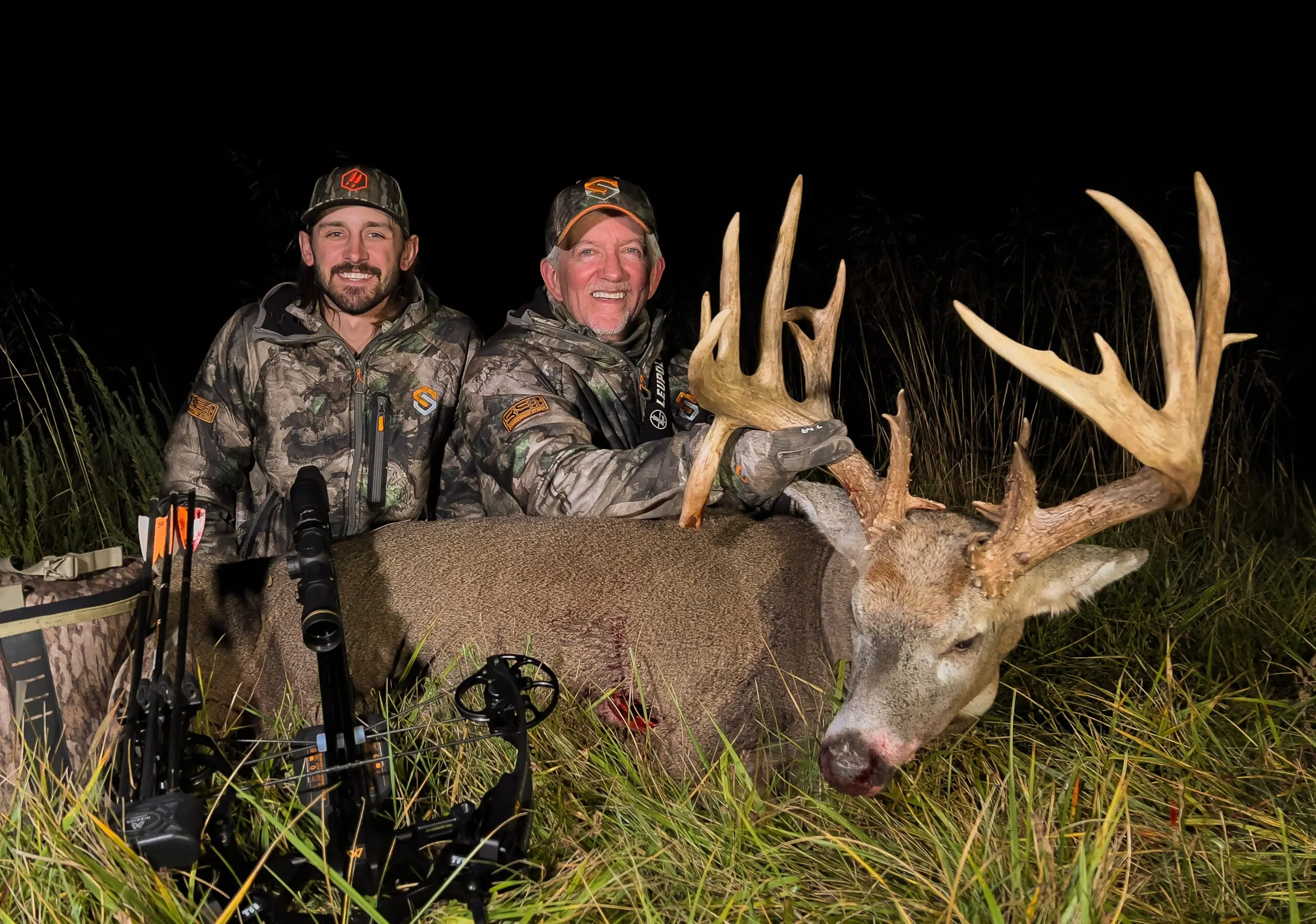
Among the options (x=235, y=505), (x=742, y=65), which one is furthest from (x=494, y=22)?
(x=235, y=505)

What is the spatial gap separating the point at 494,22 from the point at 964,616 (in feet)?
42.7

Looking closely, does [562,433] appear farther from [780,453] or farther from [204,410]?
[204,410]

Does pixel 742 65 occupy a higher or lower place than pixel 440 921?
higher

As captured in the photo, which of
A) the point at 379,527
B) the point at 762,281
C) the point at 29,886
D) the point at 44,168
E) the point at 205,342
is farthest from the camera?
the point at 44,168

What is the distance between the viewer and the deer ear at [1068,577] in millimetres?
2941

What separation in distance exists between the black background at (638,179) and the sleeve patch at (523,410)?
4.70 metres

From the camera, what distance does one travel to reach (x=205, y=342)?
11047mm

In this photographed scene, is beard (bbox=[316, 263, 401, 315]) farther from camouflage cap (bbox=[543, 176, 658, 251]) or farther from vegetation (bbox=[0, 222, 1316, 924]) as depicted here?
vegetation (bbox=[0, 222, 1316, 924])

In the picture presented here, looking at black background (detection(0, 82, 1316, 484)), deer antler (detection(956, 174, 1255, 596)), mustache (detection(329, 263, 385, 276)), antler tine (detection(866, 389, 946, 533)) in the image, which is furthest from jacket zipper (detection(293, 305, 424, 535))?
black background (detection(0, 82, 1316, 484))

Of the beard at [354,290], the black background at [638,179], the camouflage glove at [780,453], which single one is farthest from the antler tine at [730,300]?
the black background at [638,179]

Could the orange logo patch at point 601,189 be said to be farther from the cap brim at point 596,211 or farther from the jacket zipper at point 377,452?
the jacket zipper at point 377,452

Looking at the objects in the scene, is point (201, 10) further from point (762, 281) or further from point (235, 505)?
point (235, 505)

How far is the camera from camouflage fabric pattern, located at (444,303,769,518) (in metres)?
3.50

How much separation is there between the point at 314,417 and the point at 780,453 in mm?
2064
